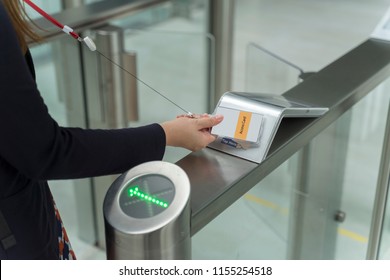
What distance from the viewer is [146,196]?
0.79m

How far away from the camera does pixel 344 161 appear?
1635mm

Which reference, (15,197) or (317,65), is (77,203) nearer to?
(15,197)

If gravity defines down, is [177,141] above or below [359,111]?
above

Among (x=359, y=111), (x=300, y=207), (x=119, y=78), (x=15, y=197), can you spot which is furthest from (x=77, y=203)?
(x=15, y=197)

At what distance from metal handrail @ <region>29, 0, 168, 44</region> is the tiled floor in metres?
0.71

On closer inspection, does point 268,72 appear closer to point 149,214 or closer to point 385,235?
point 385,235

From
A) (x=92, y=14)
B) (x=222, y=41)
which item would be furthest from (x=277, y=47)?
(x=92, y=14)

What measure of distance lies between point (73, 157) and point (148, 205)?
14 centimetres

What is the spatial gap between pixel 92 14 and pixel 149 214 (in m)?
1.27

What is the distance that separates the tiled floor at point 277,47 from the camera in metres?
1.09

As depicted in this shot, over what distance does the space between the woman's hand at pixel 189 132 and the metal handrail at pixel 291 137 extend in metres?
0.03

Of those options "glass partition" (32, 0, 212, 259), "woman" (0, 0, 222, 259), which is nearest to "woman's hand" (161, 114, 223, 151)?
"woman" (0, 0, 222, 259)

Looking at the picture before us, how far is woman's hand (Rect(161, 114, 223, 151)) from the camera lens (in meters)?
0.97

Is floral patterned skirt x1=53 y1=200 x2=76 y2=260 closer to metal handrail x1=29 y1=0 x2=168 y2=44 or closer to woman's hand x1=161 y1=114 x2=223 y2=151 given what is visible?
woman's hand x1=161 y1=114 x2=223 y2=151
